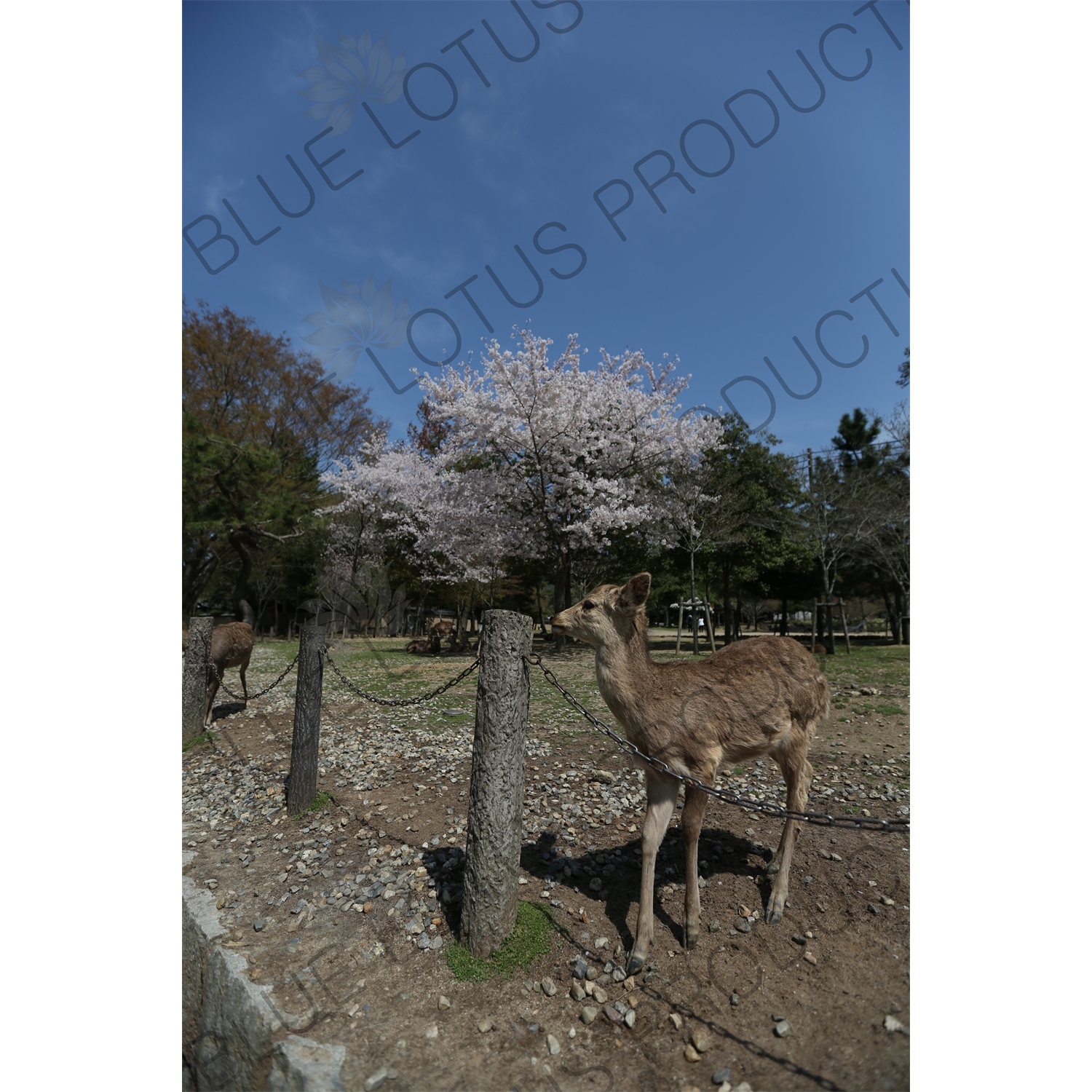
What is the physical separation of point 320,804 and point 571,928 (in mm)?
2875

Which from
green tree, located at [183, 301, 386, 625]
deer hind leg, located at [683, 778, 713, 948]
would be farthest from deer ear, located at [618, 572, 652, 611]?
green tree, located at [183, 301, 386, 625]

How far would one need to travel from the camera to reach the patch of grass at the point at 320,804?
Answer: 5.01 m

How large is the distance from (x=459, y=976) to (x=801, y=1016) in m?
1.66

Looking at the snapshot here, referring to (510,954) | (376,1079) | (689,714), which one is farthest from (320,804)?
(689,714)

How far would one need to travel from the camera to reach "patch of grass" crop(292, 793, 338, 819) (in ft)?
16.4

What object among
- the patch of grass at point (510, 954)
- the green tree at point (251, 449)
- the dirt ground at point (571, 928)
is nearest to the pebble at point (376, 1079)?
the dirt ground at point (571, 928)

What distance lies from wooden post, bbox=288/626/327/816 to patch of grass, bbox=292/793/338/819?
3cm

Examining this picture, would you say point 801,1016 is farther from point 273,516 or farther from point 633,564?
point 273,516

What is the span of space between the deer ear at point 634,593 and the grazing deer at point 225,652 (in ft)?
24.0

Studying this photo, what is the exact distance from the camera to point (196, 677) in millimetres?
7875

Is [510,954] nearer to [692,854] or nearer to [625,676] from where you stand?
[692,854]

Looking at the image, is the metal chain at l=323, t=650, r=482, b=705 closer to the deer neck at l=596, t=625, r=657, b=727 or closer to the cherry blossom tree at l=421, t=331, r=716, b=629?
the deer neck at l=596, t=625, r=657, b=727

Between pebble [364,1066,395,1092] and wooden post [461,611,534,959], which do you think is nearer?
pebble [364,1066,395,1092]

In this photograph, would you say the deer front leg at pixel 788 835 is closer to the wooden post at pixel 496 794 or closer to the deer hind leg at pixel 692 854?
the deer hind leg at pixel 692 854
